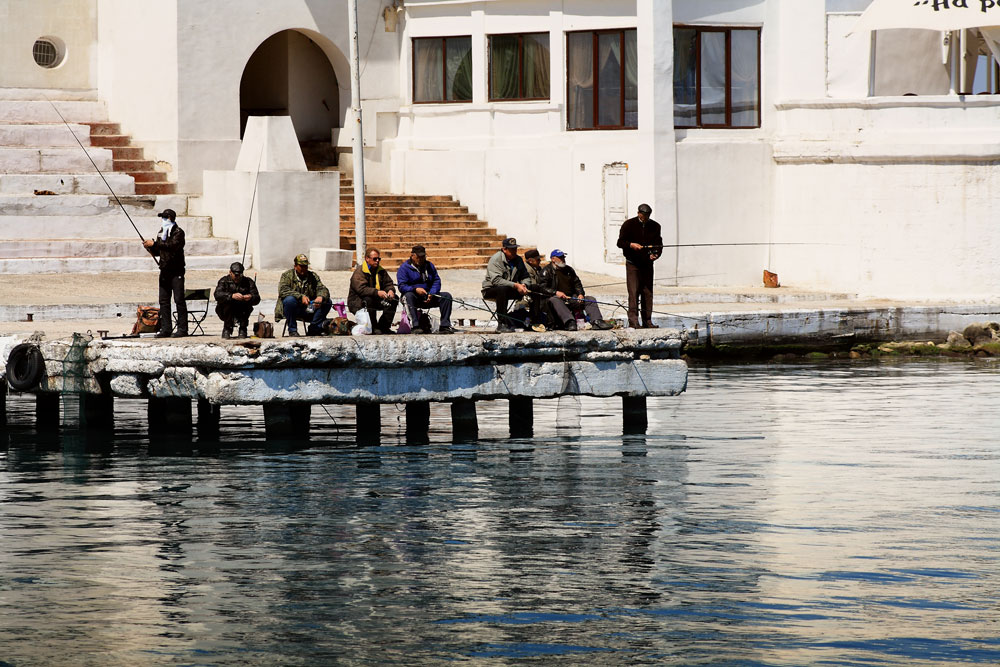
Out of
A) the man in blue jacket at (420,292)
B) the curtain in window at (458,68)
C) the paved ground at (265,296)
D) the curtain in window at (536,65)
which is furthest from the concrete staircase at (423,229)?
the man in blue jacket at (420,292)

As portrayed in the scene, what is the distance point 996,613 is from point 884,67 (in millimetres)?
22930

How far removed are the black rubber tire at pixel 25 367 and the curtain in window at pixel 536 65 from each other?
56.7ft

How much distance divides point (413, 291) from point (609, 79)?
1556 centimetres

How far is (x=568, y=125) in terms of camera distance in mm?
34500

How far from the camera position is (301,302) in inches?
749

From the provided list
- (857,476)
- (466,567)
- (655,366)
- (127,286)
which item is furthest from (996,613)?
(127,286)

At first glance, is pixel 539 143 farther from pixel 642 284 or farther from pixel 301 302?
pixel 301 302

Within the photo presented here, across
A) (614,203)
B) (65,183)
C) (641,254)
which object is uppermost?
(65,183)

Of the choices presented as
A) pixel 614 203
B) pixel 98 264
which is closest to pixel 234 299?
pixel 98 264

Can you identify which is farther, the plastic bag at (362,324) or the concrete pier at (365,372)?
the plastic bag at (362,324)

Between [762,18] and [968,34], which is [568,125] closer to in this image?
[762,18]

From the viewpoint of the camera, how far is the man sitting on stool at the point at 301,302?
18984 mm

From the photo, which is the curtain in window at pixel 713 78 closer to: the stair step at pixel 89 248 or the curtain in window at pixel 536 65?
the curtain in window at pixel 536 65

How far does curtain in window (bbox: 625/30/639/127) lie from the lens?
1319 inches
